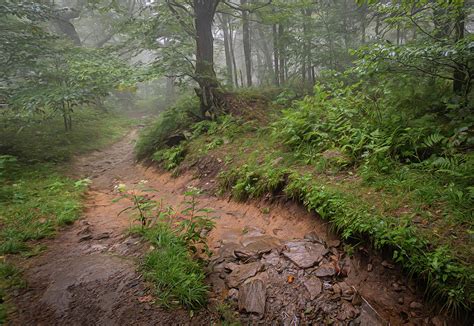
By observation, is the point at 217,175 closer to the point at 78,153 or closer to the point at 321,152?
the point at 321,152

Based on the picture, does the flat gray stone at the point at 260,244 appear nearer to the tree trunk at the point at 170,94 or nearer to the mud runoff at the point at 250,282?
the mud runoff at the point at 250,282

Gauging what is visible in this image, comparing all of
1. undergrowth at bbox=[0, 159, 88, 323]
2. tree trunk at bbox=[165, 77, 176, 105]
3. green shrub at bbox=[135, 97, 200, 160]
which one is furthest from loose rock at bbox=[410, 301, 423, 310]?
tree trunk at bbox=[165, 77, 176, 105]

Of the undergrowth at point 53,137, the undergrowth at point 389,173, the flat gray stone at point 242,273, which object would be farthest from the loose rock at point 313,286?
the undergrowth at point 53,137

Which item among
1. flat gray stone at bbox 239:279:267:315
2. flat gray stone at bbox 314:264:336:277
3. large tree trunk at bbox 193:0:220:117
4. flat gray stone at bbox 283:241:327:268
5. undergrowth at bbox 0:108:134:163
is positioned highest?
large tree trunk at bbox 193:0:220:117

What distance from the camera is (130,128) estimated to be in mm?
16984

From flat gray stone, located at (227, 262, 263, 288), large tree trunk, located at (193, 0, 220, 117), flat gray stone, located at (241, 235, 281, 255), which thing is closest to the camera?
flat gray stone, located at (227, 262, 263, 288)

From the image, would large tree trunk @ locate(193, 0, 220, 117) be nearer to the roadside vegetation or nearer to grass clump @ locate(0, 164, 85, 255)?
the roadside vegetation

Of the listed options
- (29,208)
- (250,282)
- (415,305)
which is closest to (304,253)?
(250,282)

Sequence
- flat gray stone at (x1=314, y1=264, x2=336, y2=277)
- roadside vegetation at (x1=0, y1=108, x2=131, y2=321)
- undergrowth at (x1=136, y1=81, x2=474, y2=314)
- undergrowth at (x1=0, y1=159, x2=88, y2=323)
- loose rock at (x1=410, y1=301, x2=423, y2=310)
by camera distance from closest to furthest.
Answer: loose rock at (x1=410, y1=301, x2=423, y2=310), undergrowth at (x1=136, y1=81, x2=474, y2=314), flat gray stone at (x1=314, y1=264, x2=336, y2=277), undergrowth at (x1=0, y1=159, x2=88, y2=323), roadside vegetation at (x1=0, y1=108, x2=131, y2=321)

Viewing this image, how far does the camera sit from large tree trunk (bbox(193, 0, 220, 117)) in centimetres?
927

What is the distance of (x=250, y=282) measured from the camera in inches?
121

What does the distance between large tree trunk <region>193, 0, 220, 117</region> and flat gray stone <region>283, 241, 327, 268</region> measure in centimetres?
677

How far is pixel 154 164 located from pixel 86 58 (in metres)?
4.36

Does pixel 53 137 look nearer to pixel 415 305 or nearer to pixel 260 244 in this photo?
pixel 260 244
